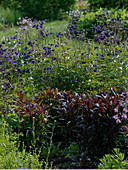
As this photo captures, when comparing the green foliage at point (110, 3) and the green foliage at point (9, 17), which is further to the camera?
the green foliage at point (110, 3)

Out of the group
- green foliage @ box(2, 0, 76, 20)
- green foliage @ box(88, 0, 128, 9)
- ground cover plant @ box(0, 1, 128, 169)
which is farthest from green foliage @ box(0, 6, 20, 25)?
ground cover plant @ box(0, 1, 128, 169)

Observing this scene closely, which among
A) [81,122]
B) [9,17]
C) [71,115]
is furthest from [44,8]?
[81,122]

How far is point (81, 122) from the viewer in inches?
150

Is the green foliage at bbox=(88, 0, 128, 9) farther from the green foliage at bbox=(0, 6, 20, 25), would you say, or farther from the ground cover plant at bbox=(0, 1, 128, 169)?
the ground cover plant at bbox=(0, 1, 128, 169)

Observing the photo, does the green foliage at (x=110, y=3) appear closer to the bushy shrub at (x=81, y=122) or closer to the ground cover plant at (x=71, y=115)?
the ground cover plant at (x=71, y=115)

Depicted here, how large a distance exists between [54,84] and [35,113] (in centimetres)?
152

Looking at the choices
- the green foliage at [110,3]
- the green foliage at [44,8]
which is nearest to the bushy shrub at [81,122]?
the green foliage at [110,3]

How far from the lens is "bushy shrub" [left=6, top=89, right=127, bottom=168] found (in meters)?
3.63

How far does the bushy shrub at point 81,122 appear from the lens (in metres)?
3.63

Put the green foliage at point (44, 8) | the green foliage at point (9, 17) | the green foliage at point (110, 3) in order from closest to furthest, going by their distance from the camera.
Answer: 1. the green foliage at point (9, 17)
2. the green foliage at point (110, 3)
3. the green foliage at point (44, 8)

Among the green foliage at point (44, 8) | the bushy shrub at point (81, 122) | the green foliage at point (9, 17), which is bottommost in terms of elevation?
the bushy shrub at point (81, 122)

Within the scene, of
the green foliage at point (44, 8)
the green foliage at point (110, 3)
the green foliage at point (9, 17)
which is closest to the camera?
the green foliage at point (9, 17)

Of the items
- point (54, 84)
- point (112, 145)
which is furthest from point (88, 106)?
point (54, 84)

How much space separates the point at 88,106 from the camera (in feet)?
12.3
